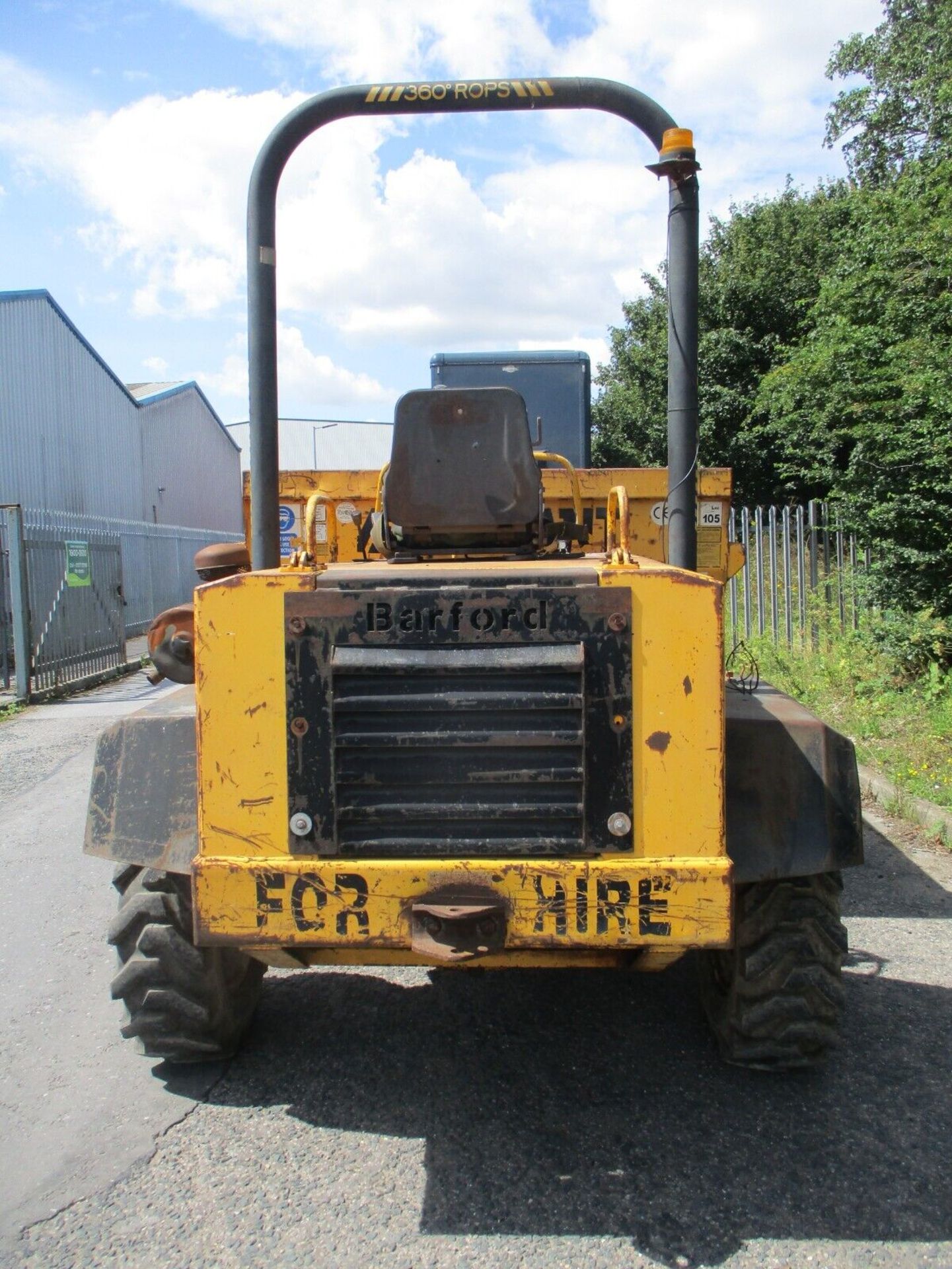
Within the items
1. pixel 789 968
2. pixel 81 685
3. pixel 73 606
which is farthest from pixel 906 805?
pixel 73 606

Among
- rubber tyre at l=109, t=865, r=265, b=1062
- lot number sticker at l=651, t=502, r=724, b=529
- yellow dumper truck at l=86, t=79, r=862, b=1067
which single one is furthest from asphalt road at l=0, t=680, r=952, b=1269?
lot number sticker at l=651, t=502, r=724, b=529

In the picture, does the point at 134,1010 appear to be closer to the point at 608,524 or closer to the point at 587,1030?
the point at 587,1030

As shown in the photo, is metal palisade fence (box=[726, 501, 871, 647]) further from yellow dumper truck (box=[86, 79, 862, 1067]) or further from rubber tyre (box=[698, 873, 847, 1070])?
yellow dumper truck (box=[86, 79, 862, 1067])

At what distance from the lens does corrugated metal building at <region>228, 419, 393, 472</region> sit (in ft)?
181

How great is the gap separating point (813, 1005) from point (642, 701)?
1183mm

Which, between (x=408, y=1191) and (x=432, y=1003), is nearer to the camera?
(x=408, y=1191)

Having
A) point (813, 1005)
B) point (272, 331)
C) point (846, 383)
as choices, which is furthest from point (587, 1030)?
point (846, 383)

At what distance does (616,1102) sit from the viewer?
333 cm

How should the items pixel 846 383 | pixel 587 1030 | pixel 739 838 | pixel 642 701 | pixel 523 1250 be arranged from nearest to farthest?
1. pixel 523 1250
2. pixel 642 701
3. pixel 739 838
4. pixel 587 1030
5. pixel 846 383

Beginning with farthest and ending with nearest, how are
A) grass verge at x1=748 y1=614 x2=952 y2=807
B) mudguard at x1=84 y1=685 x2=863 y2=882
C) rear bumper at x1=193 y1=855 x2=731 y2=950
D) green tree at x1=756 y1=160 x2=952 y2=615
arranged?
green tree at x1=756 y1=160 x2=952 y2=615 → grass verge at x1=748 y1=614 x2=952 y2=807 → mudguard at x1=84 y1=685 x2=863 y2=882 → rear bumper at x1=193 y1=855 x2=731 y2=950

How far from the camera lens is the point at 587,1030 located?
384 centimetres

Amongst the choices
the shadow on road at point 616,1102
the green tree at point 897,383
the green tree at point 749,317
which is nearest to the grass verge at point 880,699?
the green tree at point 897,383

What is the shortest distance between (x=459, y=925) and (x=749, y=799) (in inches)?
36.5

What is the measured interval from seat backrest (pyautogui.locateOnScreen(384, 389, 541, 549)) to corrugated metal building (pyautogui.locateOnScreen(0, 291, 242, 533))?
784 inches
